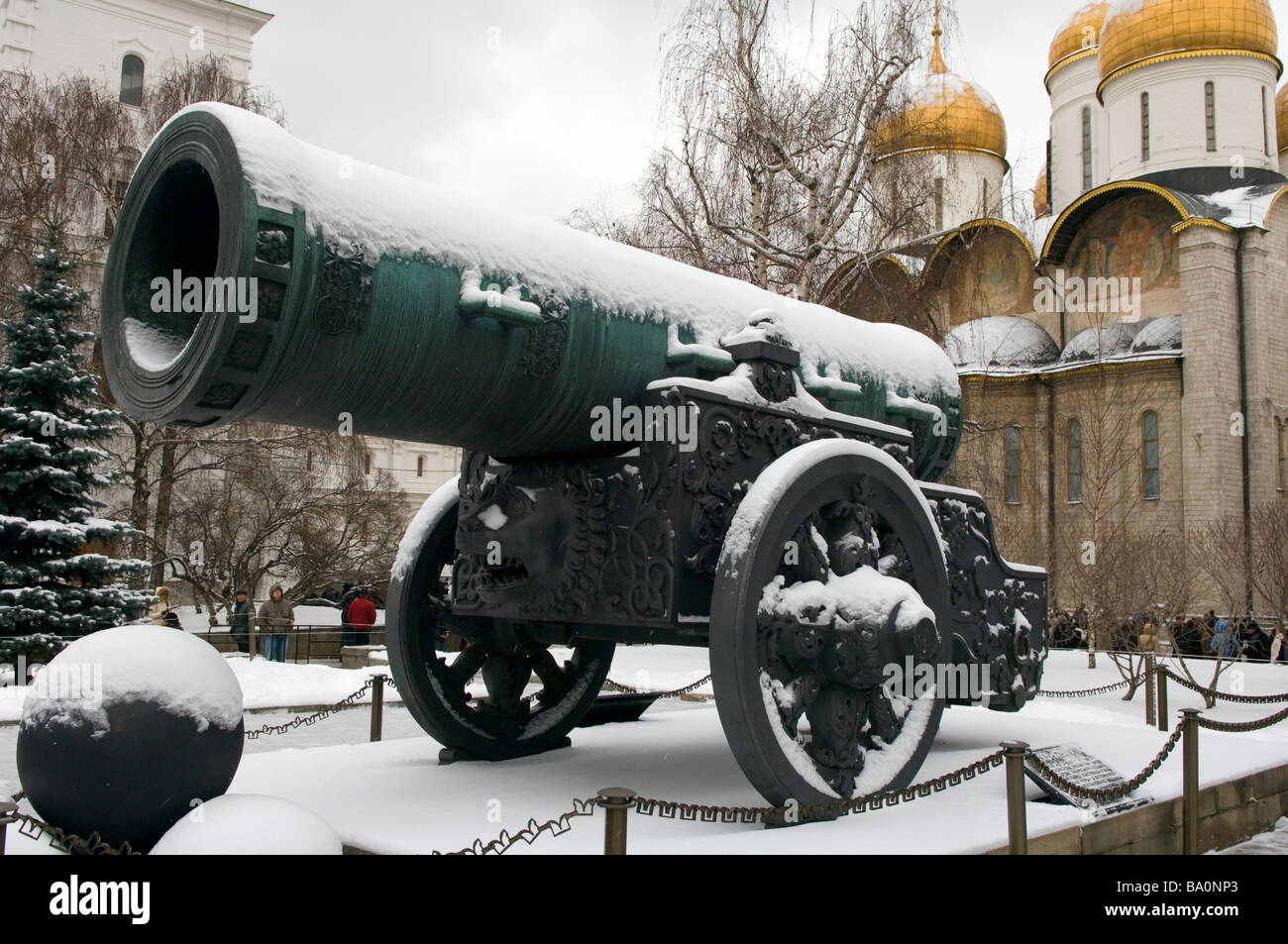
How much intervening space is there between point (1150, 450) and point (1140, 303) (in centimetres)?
379

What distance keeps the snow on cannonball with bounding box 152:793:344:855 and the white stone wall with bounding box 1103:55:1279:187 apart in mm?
30258

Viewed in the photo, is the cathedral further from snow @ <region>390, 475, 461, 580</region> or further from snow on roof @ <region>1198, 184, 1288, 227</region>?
snow @ <region>390, 475, 461, 580</region>

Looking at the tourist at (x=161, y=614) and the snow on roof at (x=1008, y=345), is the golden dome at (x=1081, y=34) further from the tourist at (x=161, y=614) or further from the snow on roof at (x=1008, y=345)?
the tourist at (x=161, y=614)

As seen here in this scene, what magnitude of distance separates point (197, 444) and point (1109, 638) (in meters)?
12.6

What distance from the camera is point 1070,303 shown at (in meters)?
29.7

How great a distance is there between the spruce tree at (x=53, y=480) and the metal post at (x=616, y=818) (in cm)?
1065

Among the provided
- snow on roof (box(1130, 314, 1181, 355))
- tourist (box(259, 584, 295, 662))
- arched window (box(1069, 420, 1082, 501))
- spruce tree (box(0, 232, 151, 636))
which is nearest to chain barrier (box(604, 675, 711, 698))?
tourist (box(259, 584, 295, 662))

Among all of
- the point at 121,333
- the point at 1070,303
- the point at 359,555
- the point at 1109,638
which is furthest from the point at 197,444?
the point at 1070,303

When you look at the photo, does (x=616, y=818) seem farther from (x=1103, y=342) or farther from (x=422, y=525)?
(x=1103, y=342)

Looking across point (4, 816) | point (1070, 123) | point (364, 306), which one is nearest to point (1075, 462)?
point (1070, 123)

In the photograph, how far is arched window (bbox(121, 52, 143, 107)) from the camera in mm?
26000

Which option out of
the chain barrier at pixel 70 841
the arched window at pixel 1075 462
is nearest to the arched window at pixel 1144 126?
the arched window at pixel 1075 462

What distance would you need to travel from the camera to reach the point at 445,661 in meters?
5.51
